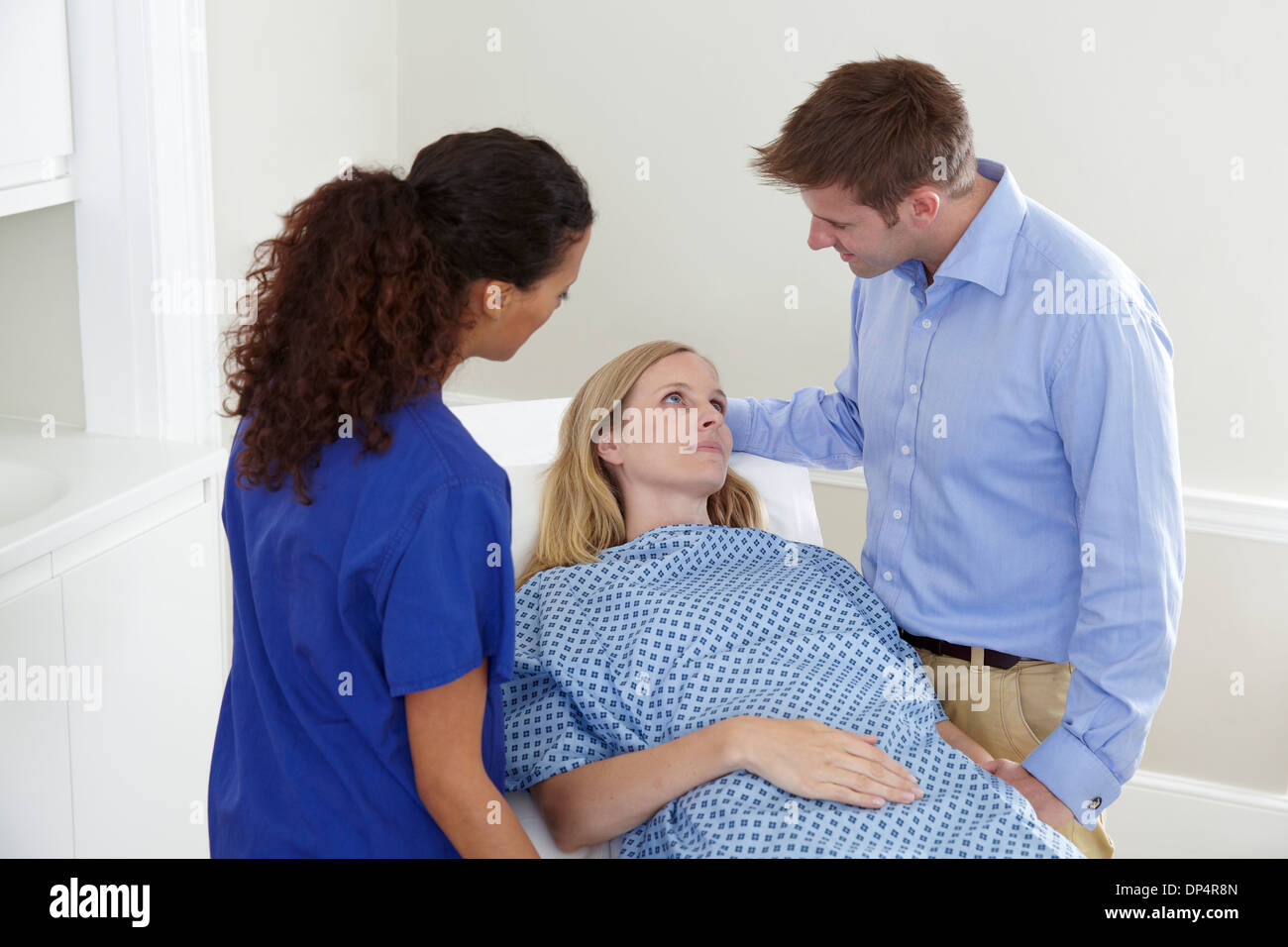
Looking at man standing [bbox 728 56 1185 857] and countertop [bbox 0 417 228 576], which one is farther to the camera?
countertop [bbox 0 417 228 576]

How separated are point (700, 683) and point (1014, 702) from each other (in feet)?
1.40

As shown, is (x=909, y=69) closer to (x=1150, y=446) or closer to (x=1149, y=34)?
(x=1150, y=446)

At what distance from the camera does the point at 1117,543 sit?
135 cm

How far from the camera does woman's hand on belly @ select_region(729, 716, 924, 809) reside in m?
1.26

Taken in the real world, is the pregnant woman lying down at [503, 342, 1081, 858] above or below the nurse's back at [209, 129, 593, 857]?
below

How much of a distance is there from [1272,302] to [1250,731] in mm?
827

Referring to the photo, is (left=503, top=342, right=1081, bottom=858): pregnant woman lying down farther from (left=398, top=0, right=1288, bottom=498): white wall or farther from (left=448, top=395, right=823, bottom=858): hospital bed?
(left=398, top=0, right=1288, bottom=498): white wall

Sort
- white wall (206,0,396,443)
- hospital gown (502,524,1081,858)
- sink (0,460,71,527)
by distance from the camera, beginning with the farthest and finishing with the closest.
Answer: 1. white wall (206,0,396,443)
2. sink (0,460,71,527)
3. hospital gown (502,524,1081,858)

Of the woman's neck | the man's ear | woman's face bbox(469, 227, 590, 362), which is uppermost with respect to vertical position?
the man's ear

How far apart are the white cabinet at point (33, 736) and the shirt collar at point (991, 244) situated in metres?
1.28

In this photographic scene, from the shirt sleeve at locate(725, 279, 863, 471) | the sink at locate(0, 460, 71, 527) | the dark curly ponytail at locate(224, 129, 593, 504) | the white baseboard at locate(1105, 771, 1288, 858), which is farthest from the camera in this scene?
the white baseboard at locate(1105, 771, 1288, 858)

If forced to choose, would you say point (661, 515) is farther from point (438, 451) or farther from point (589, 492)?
point (438, 451)

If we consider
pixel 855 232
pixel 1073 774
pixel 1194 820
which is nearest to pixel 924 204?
pixel 855 232

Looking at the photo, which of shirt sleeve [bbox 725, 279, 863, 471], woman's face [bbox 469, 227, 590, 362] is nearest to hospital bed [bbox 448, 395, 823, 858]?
shirt sleeve [bbox 725, 279, 863, 471]
